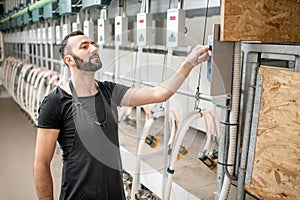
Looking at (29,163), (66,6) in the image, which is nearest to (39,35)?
(66,6)

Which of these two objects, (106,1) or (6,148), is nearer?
(106,1)

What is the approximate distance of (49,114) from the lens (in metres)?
1.52

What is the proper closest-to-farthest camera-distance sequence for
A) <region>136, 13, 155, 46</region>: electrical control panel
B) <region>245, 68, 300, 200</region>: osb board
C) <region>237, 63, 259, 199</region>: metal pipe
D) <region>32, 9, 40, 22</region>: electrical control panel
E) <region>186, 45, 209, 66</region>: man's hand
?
<region>245, 68, 300, 200</region>: osb board → <region>237, 63, 259, 199</region>: metal pipe → <region>186, 45, 209, 66</region>: man's hand → <region>136, 13, 155, 46</region>: electrical control panel → <region>32, 9, 40, 22</region>: electrical control panel

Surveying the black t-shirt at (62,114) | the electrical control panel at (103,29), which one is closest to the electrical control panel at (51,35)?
the electrical control panel at (103,29)

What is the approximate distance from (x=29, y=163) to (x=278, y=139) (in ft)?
11.3

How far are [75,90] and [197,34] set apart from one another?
2.50 metres

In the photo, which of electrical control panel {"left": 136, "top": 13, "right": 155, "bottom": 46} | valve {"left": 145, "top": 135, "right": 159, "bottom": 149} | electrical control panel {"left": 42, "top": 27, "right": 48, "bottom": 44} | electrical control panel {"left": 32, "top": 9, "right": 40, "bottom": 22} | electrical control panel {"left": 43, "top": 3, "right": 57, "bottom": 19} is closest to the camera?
electrical control panel {"left": 136, "top": 13, "right": 155, "bottom": 46}

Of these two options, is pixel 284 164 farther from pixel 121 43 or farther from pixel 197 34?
pixel 197 34

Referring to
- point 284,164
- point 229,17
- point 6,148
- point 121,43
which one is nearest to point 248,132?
point 284,164

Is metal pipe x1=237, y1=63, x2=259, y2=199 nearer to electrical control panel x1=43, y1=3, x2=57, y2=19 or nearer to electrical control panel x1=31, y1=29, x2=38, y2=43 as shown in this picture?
electrical control panel x1=43, y1=3, x2=57, y2=19

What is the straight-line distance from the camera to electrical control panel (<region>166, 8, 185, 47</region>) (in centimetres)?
185

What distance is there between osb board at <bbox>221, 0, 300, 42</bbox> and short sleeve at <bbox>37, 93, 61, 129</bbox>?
2.88ft

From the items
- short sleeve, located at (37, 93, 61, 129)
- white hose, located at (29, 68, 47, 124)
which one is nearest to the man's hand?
Result: short sleeve, located at (37, 93, 61, 129)

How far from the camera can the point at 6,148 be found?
14.7 feet
